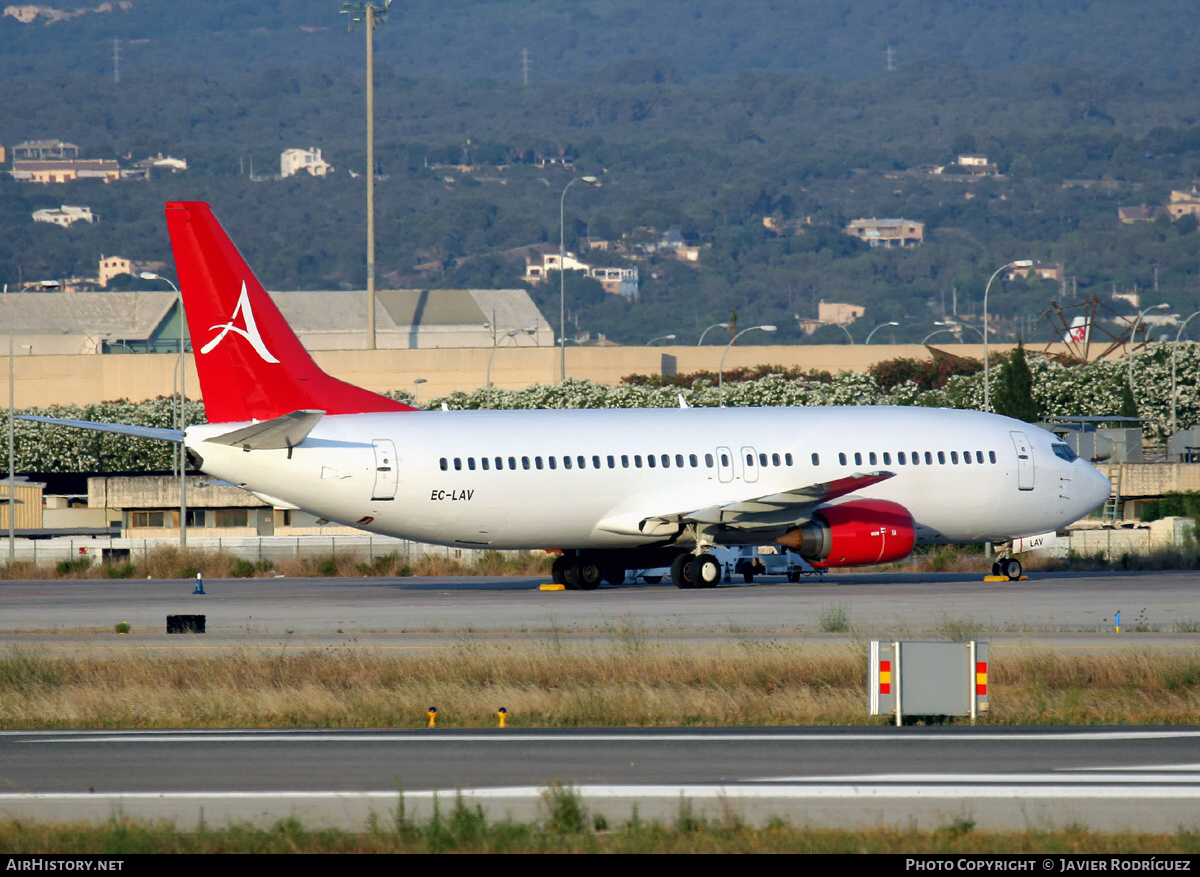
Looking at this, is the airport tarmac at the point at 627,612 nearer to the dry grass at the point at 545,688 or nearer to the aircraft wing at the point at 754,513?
the aircraft wing at the point at 754,513

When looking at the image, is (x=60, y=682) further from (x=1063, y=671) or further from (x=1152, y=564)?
(x=1152, y=564)

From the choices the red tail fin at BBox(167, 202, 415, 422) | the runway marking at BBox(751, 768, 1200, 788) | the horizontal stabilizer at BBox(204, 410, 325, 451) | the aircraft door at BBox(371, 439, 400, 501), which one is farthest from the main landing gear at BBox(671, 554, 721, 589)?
the runway marking at BBox(751, 768, 1200, 788)

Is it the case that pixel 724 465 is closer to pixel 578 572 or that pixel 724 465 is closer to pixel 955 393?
pixel 578 572

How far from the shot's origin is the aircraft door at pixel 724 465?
41.4 meters

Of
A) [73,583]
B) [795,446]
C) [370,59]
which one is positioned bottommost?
[73,583]

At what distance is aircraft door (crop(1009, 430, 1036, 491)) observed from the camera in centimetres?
4350

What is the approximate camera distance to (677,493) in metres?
41.1

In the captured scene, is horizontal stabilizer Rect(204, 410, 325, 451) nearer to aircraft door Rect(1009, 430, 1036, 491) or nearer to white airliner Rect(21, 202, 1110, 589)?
white airliner Rect(21, 202, 1110, 589)

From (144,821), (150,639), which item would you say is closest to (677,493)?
(150,639)

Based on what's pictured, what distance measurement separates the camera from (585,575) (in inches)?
1684

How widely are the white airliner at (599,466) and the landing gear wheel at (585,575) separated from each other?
46 mm

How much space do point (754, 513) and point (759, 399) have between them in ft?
206

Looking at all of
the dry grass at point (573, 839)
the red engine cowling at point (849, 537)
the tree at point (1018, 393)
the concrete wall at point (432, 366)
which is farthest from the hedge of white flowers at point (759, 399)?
the dry grass at point (573, 839)

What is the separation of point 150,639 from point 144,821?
54.7 ft
